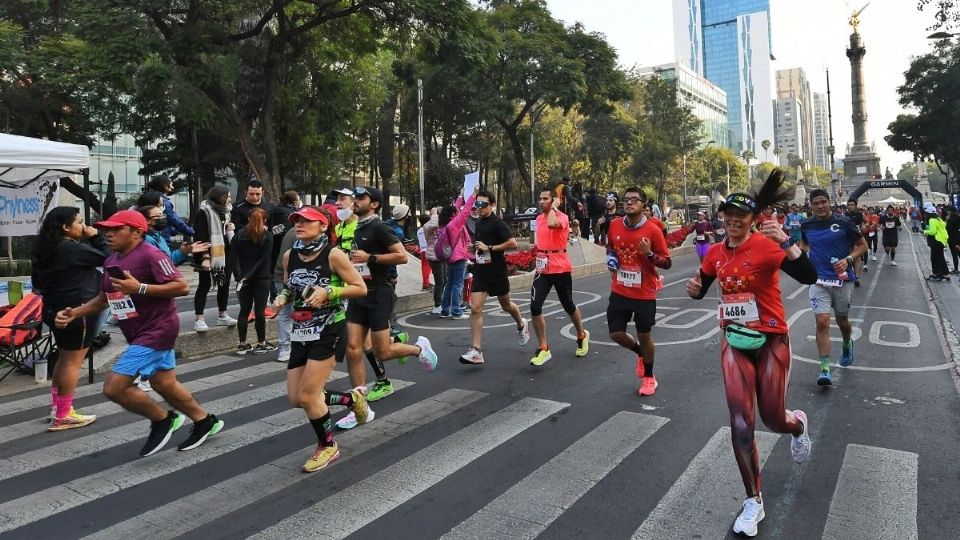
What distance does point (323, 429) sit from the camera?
4.45 meters

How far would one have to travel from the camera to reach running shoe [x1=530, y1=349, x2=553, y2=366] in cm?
735

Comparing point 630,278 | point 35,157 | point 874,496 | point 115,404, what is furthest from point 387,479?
point 35,157

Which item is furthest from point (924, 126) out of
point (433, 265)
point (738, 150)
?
point (738, 150)

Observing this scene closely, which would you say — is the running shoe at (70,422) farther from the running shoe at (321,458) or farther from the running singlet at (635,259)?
the running singlet at (635,259)

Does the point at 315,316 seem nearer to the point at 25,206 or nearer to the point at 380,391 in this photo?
the point at 380,391

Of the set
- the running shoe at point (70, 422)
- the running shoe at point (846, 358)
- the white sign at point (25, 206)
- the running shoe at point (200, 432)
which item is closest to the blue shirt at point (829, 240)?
the running shoe at point (846, 358)

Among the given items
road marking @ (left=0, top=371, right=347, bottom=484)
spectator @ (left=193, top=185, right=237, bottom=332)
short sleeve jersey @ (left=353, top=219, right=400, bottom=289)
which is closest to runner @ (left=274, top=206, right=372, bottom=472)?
short sleeve jersey @ (left=353, top=219, right=400, bottom=289)

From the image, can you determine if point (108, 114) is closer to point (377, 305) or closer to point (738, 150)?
point (377, 305)

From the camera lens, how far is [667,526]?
356 centimetres

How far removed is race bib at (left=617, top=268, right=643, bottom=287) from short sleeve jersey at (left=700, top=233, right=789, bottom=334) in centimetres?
224

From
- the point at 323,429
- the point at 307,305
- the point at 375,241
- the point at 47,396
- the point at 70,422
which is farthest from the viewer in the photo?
the point at 47,396

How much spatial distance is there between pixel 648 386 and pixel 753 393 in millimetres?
2543

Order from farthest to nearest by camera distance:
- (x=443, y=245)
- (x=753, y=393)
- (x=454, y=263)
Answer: (x=454, y=263), (x=443, y=245), (x=753, y=393)

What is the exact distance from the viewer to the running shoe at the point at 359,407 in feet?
16.4
